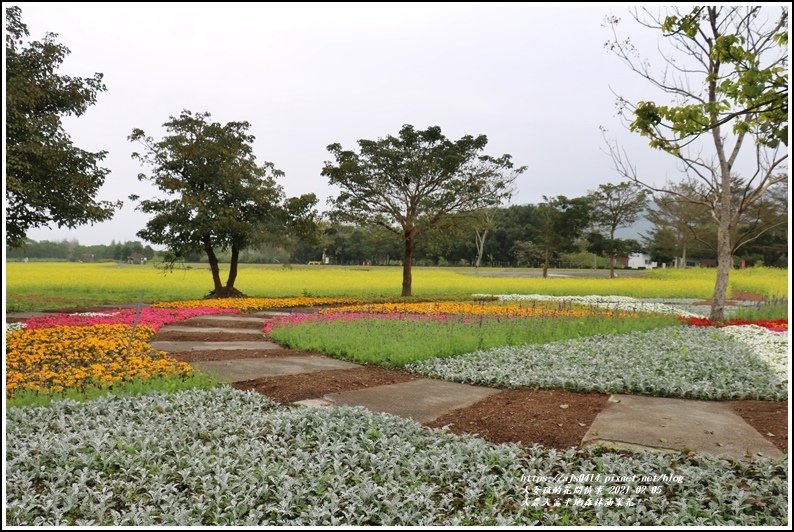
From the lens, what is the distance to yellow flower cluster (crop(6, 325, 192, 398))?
20.6 ft

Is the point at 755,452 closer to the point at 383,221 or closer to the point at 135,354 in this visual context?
the point at 135,354

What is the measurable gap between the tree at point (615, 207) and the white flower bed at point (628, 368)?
31668 mm

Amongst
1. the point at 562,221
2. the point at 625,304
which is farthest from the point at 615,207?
the point at 625,304

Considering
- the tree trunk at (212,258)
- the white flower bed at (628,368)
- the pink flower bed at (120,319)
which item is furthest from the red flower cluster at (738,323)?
the tree trunk at (212,258)

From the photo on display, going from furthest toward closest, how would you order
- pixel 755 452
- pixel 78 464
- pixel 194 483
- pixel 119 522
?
pixel 755 452
pixel 78 464
pixel 194 483
pixel 119 522

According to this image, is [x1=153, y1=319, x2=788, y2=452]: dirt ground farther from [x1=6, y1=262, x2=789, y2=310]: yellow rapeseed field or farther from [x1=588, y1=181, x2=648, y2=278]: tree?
[x1=588, y1=181, x2=648, y2=278]: tree

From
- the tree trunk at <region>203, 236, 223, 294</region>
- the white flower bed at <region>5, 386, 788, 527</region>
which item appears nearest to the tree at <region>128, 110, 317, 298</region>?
the tree trunk at <region>203, 236, 223, 294</region>

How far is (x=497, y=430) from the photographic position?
4.86m

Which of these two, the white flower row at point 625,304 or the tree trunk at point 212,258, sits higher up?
the tree trunk at point 212,258

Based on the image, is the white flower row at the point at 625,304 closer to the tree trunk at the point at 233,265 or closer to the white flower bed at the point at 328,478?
the tree trunk at the point at 233,265

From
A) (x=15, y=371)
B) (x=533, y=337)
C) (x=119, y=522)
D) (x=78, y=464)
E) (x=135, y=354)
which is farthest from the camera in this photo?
(x=533, y=337)

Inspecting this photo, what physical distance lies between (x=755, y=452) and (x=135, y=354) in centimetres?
769

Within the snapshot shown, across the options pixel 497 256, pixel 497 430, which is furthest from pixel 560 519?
pixel 497 256

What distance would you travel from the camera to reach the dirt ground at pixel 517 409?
4.70 metres
